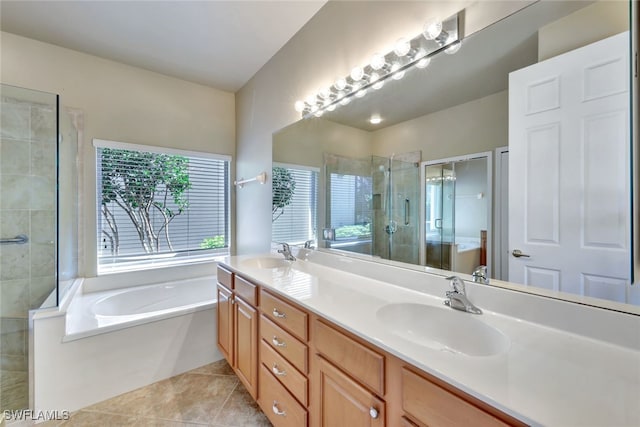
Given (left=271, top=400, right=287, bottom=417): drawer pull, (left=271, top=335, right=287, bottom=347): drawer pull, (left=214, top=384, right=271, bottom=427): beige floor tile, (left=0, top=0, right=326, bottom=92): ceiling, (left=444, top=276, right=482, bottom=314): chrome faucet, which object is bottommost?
(left=214, top=384, right=271, bottom=427): beige floor tile

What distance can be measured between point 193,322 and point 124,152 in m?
1.76

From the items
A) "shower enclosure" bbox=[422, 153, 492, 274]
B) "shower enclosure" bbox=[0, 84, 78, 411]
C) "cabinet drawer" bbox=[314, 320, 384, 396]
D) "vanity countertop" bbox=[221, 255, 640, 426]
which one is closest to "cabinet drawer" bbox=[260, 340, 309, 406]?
"cabinet drawer" bbox=[314, 320, 384, 396]

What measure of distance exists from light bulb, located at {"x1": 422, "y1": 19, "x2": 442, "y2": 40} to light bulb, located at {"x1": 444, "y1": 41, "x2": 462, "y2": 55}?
0.26ft

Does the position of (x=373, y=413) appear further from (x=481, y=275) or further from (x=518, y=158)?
(x=518, y=158)

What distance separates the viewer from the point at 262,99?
261 cm

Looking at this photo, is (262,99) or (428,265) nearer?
(428,265)

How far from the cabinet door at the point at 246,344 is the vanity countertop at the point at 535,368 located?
65cm

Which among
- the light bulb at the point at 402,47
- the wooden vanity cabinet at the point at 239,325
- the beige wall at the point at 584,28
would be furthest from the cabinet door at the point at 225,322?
the beige wall at the point at 584,28

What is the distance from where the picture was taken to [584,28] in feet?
2.78

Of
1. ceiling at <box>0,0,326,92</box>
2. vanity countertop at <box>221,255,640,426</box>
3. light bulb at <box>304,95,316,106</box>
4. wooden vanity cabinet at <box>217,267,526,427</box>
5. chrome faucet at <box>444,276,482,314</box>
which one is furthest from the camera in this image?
light bulb at <box>304,95,316,106</box>

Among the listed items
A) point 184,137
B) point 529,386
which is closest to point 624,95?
point 529,386

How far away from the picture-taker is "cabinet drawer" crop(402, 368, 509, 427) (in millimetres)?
591

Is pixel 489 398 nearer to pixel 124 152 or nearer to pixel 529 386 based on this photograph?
pixel 529 386

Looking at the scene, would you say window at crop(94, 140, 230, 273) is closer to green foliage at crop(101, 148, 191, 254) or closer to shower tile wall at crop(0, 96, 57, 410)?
green foliage at crop(101, 148, 191, 254)
